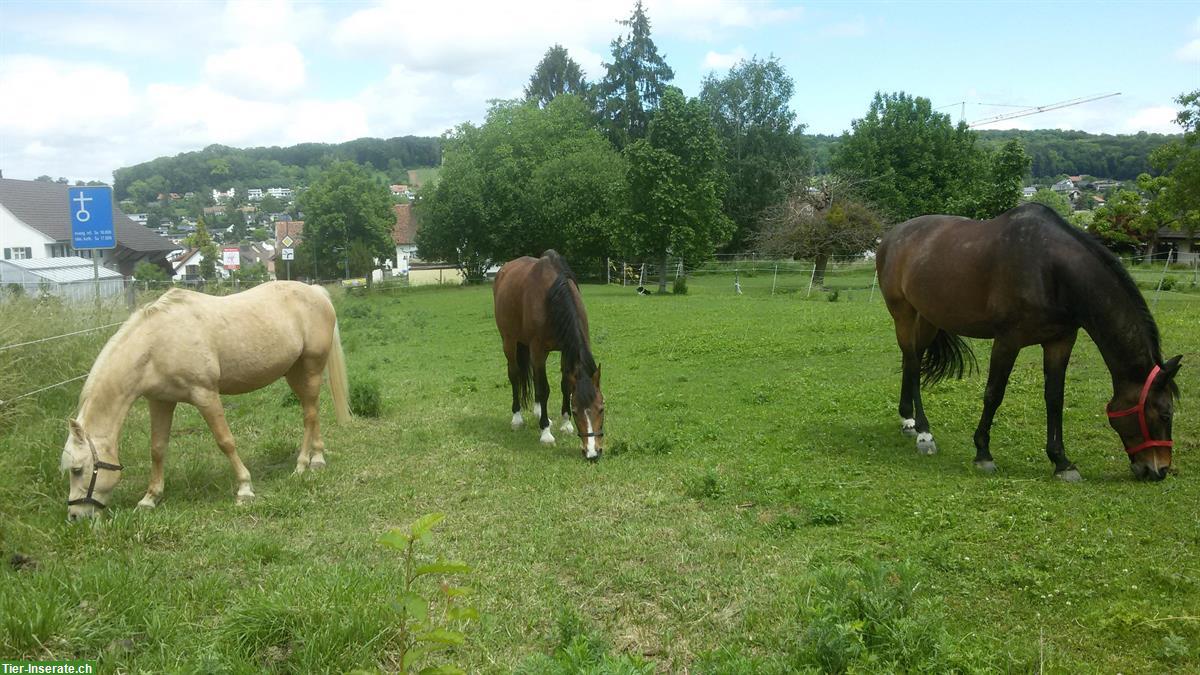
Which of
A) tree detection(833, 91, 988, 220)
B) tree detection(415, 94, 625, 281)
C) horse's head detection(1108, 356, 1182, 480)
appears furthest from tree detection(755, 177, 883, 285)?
horse's head detection(1108, 356, 1182, 480)

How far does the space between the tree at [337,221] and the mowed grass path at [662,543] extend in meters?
38.7

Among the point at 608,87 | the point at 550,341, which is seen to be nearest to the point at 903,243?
the point at 550,341

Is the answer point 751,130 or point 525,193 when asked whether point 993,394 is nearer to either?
point 525,193

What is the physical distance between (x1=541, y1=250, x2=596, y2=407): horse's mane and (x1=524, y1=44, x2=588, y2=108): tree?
53.4m

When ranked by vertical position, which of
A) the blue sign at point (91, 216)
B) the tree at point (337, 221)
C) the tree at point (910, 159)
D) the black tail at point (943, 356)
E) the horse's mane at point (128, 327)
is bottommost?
the black tail at point (943, 356)

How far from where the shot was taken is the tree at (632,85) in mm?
46969

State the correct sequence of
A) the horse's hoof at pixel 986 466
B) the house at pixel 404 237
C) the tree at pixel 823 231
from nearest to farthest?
the horse's hoof at pixel 986 466
the tree at pixel 823 231
the house at pixel 404 237

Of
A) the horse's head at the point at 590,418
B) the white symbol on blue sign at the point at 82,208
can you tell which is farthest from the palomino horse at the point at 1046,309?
the white symbol on blue sign at the point at 82,208

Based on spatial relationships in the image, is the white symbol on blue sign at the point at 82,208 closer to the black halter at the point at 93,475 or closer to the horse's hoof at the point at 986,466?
the black halter at the point at 93,475

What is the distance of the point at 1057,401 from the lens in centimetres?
603

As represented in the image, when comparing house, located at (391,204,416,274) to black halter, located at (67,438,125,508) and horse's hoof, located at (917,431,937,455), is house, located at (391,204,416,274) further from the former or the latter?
horse's hoof, located at (917,431,937,455)

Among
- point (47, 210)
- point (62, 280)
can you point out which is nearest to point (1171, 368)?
point (62, 280)

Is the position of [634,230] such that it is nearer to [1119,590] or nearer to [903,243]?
[903,243]

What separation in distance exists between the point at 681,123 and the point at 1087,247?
2704 cm
